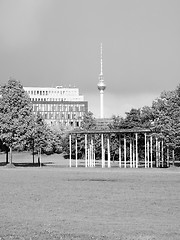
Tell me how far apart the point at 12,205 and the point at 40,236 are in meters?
12.9

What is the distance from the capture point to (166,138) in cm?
9831

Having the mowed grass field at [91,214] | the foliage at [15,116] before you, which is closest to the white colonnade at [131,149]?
the foliage at [15,116]

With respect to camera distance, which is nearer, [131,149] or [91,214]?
[91,214]

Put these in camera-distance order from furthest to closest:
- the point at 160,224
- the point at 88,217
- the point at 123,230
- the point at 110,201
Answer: the point at 110,201, the point at 88,217, the point at 160,224, the point at 123,230

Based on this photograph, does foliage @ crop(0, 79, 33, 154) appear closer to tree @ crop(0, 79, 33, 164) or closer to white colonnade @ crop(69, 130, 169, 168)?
tree @ crop(0, 79, 33, 164)

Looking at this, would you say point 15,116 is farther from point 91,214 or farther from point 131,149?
point 91,214

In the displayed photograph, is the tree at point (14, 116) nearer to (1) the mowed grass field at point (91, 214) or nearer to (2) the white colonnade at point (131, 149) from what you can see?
(2) the white colonnade at point (131, 149)

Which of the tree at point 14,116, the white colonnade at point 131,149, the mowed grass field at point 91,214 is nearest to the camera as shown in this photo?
the mowed grass field at point 91,214

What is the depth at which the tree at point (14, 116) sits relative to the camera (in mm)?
104250

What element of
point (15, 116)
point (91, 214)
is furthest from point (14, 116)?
point (91, 214)

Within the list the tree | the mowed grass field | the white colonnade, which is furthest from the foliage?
the mowed grass field

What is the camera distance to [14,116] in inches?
4188

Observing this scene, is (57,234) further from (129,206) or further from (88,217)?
(129,206)

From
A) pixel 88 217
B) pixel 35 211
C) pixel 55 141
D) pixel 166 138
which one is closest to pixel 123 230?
pixel 88 217
